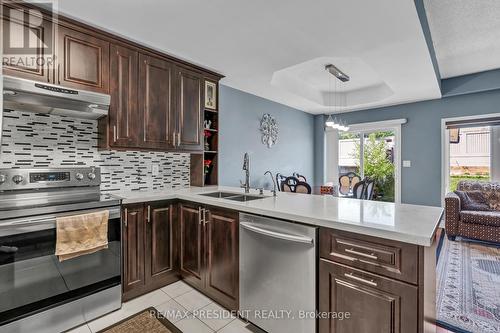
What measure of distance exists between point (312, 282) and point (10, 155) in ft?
8.25

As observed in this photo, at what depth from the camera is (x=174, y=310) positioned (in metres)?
2.08

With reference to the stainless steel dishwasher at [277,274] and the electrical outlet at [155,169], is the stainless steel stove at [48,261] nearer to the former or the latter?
the electrical outlet at [155,169]

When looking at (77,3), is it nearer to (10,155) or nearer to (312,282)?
(10,155)

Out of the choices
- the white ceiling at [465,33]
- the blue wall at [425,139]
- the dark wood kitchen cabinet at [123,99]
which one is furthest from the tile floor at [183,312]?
the blue wall at [425,139]

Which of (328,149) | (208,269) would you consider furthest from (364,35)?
(328,149)

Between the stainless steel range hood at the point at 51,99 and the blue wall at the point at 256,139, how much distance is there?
1986 millimetres

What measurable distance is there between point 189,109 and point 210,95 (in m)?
0.43

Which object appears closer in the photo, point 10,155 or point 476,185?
point 10,155

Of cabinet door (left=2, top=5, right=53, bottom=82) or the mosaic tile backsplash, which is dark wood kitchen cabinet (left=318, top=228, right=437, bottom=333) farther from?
cabinet door (left=2, top=5, right=53, bottom=82)

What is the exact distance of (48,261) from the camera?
1.72 metres

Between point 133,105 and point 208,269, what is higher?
point 133,105

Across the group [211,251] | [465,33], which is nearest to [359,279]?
[211,251]

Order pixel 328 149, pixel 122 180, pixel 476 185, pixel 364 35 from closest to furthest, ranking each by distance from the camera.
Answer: pixel 364 35 < pixel 122 180 < pixel 476 185 < pixel 328 149

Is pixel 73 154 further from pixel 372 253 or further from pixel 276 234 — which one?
pixel 372 253
